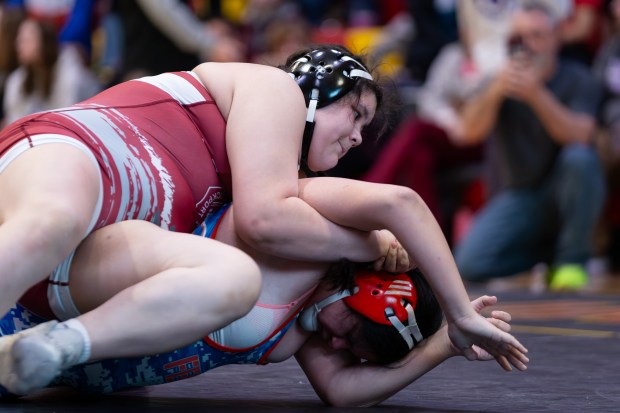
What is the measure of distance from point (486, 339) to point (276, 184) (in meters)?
0.47

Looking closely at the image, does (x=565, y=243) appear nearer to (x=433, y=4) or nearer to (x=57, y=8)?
(x=433, y=4)

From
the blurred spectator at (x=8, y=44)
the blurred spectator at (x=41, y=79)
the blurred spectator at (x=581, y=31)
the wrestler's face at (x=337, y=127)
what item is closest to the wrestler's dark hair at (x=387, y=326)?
the wrestler's face at (x=337, y=127)

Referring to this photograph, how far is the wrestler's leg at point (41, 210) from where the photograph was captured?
6.34 ft

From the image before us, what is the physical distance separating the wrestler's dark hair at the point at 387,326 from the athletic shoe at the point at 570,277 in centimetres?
323

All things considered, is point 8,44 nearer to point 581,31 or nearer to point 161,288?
point 581,31

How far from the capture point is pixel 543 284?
5.99m

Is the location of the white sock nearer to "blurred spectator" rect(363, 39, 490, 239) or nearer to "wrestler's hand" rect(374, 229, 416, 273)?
"wrestler's hand" rect(374, 229, 416, 273)

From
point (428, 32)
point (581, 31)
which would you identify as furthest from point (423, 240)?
point (428, 32)

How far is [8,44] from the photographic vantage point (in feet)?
24.4

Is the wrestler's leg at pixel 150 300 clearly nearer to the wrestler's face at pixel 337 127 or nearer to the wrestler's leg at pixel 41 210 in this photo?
the wrestler's leg at pixel 41 210

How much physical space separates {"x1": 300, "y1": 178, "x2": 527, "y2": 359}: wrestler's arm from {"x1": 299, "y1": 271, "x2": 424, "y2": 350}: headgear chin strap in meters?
0.11

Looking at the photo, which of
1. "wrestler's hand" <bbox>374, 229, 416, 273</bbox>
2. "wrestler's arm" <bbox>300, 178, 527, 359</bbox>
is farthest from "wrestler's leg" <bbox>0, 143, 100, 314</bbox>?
"wrestler's hand" <bbox>374, 229, 416, 273</bbox>

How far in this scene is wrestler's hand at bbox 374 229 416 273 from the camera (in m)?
2.33

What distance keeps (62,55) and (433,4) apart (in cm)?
227
